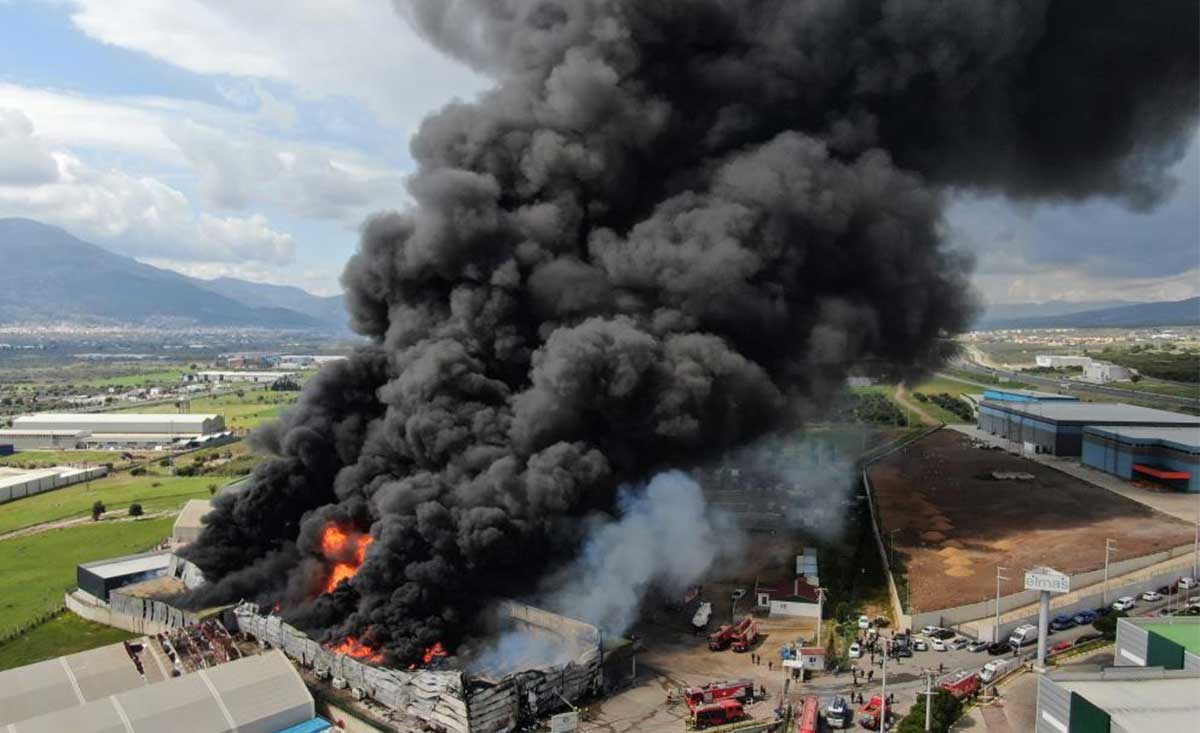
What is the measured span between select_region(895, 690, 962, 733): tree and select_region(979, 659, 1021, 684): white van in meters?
3.46

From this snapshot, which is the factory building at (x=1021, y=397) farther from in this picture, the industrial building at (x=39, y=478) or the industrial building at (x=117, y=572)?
the industrial building at (x=39, y=478)

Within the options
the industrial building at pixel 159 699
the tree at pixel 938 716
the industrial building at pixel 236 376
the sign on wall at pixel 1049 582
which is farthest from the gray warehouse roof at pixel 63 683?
the industrial building at pixel 236 376

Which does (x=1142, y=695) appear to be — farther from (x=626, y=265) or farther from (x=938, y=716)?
(x=626, y=265)

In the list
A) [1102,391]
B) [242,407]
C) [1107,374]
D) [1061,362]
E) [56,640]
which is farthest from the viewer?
[1061,362]

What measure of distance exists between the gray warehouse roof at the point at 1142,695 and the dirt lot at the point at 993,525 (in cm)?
1102

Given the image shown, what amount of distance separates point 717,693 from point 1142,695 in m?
10.3

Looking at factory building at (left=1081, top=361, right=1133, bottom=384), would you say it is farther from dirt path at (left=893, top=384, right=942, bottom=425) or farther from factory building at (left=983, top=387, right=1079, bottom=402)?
factory building at (left=983, top=387, right=1079, bottom=402)

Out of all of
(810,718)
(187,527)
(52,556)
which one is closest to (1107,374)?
(810,718)

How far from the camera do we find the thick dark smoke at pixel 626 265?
1206 inches

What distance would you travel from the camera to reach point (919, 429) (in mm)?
82688

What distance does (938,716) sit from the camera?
22609mm

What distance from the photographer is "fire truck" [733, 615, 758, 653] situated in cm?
3012

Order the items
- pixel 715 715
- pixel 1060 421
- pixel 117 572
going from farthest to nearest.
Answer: pixel 1060 421, pixel 117 572, pixel 715 715

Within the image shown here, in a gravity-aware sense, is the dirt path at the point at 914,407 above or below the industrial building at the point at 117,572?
below
